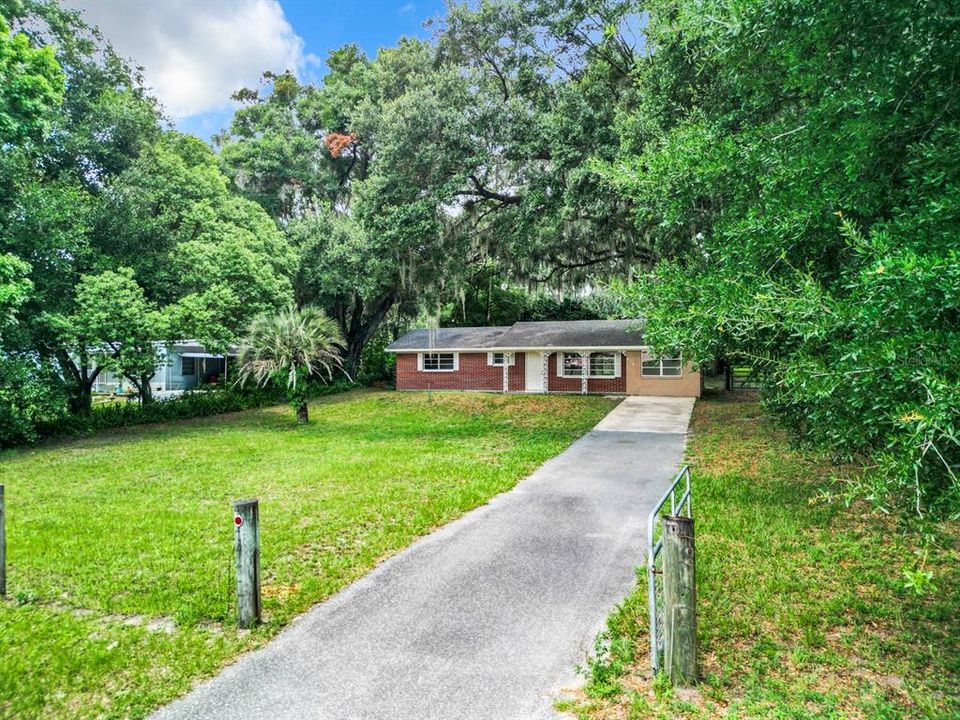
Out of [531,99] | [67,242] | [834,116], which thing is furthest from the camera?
[531,99]

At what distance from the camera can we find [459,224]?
18219 mm

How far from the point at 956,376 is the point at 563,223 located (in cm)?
1480

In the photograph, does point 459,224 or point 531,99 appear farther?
point 459,224

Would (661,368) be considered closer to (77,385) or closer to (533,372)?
(533,372)

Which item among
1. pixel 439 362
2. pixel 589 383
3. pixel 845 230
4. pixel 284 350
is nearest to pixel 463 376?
pixel 439 362

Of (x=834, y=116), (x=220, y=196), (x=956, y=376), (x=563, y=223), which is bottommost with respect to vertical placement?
(x=956, y=376)

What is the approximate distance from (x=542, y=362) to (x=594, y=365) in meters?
2.19

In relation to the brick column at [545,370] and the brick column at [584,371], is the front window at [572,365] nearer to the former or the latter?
A: the brick column at [584,371]

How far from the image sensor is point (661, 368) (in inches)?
838

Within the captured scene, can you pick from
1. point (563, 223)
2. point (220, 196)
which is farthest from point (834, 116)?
point (220, 196)

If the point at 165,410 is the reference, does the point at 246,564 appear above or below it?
Result: below

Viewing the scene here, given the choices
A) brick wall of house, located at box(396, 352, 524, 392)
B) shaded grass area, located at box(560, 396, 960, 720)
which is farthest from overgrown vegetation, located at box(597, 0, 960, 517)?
brick wall of house, located at box(396, 352, 524, 392)

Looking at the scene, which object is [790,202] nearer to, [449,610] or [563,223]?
[449,610]

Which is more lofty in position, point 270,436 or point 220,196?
point 220,196
